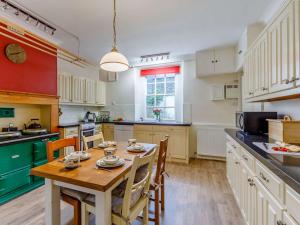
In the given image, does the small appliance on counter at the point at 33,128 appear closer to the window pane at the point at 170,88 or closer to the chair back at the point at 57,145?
the chair back at the point at 57,145

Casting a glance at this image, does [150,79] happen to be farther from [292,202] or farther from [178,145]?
[292,202]

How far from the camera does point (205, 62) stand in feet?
12.7

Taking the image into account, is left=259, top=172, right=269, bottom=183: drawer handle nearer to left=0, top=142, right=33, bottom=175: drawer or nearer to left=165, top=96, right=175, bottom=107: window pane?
left=0, top=142, right=33, bottom=175: drawer

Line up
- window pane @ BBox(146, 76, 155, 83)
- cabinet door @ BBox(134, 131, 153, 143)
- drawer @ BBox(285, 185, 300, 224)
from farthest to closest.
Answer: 1. window pane @ BBox(146, 76, 155, 83)
2. cabinet door @ BBox(134, 131, 153, 143)
3. drawer @ BBox(285, 185, 300, 224)

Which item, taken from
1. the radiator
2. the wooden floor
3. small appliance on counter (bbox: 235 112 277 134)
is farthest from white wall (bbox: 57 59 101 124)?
small appliance on counter (bbox: 235 112 277 134)

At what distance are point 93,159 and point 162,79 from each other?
3610mm

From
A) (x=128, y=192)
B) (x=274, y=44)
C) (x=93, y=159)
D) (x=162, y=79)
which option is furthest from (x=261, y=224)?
(x=162, y=79)

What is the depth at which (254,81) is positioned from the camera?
222 cm

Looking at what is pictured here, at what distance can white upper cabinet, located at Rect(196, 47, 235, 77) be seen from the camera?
3676 mm

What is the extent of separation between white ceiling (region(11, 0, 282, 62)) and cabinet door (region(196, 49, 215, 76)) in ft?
0.98

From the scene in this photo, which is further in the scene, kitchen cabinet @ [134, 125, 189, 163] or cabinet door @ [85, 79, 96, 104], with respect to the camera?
cabinet door @ [85, 79, 96, 104]

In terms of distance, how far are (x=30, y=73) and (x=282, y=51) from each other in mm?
3517

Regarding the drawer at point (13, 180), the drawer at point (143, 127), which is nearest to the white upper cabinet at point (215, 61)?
the drawer at point (143, 127)

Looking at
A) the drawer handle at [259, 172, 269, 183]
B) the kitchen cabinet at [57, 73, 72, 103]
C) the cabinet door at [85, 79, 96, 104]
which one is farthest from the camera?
the cabinet door at [85, 79, 96, 104]
